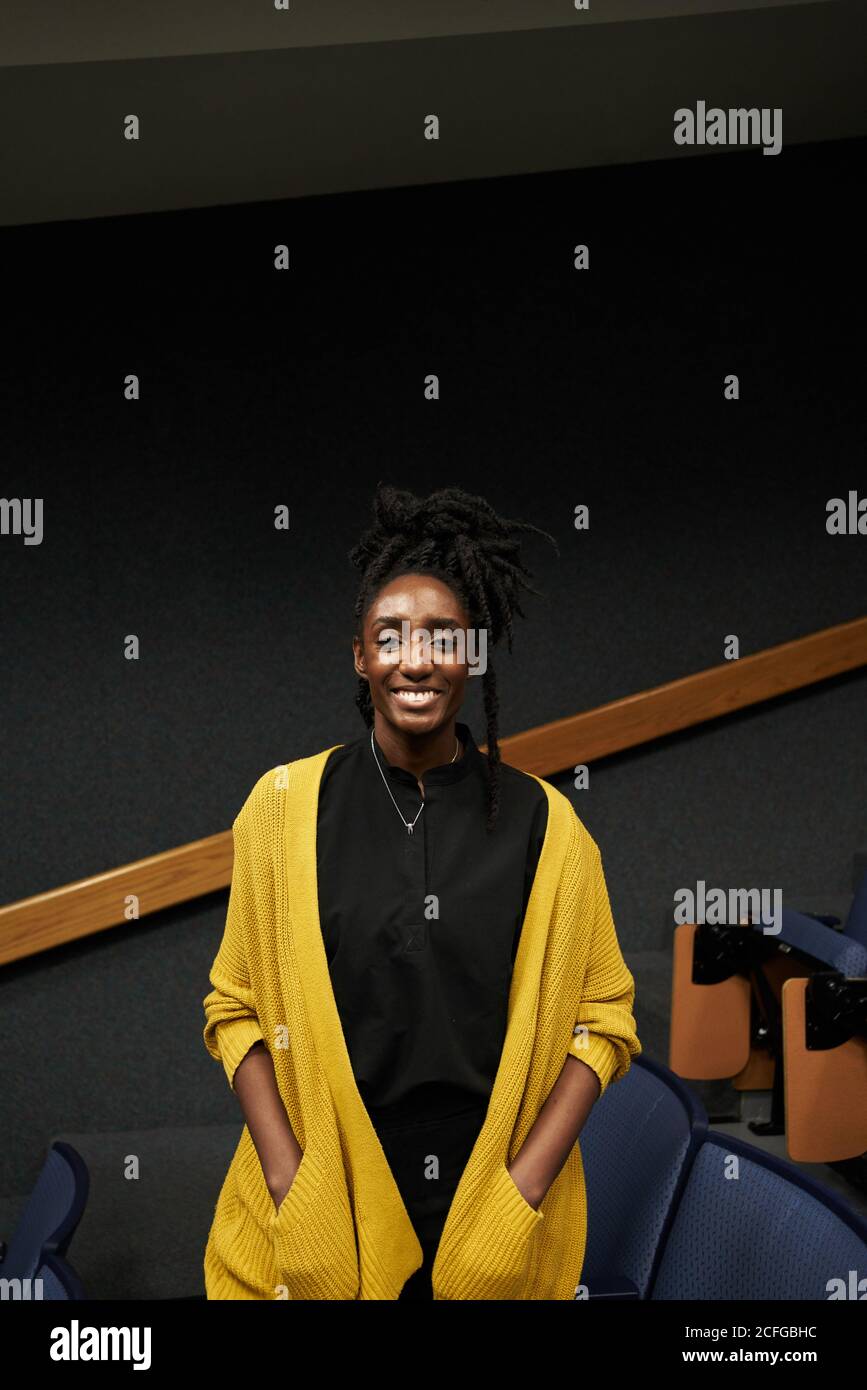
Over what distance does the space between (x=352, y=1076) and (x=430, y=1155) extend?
96 millimetres

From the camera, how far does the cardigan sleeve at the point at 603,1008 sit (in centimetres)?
105

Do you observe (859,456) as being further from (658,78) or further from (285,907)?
(285,907)

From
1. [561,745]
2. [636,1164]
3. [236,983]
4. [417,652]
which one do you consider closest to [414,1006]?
[236,983]

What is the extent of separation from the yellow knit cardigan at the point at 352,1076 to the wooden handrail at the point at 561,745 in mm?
Answer: 1700

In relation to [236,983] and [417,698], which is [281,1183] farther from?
[417,698]

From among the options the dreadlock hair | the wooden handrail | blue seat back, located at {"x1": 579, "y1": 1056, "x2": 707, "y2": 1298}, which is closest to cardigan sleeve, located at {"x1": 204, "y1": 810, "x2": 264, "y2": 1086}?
the dreadlock hair

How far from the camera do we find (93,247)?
2.85 metres

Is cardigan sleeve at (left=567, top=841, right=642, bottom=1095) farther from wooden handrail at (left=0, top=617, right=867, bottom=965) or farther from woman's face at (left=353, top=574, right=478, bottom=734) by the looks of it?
wooden handrail at (left=0, top=617, right=867, bottom=965)

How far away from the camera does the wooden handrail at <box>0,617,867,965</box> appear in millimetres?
2732

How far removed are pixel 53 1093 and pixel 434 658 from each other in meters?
2.21

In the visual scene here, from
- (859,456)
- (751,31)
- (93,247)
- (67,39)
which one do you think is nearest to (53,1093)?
(93,247)

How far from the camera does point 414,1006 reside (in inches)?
39.2

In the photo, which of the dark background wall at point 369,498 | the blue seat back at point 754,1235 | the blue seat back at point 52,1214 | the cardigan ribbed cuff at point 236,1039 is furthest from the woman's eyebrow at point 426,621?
the dark background wall at point 369,498
